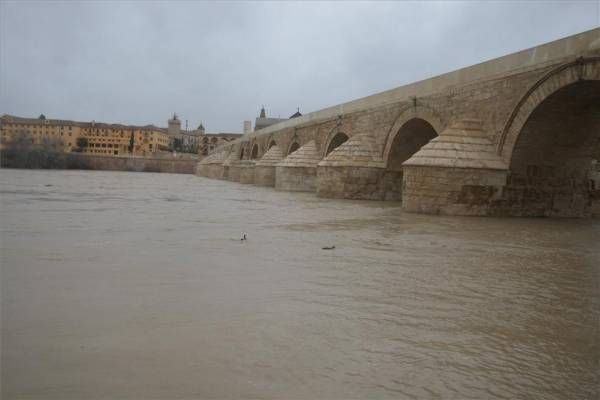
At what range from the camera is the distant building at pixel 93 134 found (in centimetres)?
6525

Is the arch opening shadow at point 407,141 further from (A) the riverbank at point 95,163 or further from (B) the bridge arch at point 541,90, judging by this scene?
(A) the riverbank at point 95,163

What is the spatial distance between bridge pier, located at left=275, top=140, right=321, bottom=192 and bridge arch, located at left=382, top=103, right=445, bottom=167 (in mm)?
4379

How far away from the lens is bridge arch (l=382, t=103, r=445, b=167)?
37.4ft

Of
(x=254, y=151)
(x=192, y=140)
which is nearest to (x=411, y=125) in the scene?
(x=254, y=151)

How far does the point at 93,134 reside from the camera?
220 ft

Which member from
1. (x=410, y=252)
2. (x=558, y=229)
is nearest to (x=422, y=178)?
(x=558, y=229)

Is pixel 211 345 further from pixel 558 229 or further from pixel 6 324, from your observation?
pixel 558 229

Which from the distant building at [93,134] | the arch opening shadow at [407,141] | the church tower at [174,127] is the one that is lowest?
the arch opening shadow at [407,141]

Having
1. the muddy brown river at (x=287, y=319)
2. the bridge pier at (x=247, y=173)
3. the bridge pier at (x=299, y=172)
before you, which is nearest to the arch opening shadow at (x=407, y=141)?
the bridge pier at (x=299, y=172)

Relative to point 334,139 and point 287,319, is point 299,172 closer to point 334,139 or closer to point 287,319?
point 334,139

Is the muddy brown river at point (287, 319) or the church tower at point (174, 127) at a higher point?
the church tower at point (174, 127)

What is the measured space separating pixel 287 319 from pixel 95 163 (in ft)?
154

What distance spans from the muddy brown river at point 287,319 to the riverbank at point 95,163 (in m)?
→ 38.2

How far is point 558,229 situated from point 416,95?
5650 millimetres
